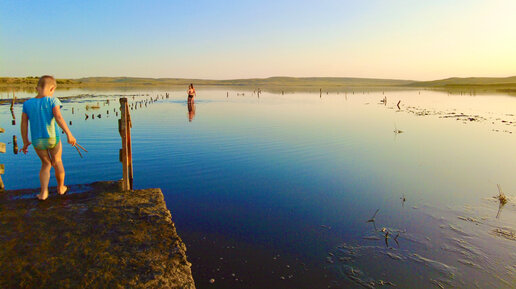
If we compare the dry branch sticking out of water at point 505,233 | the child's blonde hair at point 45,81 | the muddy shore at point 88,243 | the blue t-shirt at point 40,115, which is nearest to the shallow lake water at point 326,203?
the dry branch sticking out of water at point 505,233

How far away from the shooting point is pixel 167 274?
4867 mm

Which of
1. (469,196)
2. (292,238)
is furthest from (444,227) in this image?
(292,238)

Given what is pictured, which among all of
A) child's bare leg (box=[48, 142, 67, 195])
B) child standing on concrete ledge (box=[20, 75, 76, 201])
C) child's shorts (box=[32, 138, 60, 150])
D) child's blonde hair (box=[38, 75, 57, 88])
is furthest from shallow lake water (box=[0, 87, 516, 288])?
child's blonde hair (box=[38, 75, 57, 88])

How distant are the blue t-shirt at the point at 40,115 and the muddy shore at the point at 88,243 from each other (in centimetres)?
145

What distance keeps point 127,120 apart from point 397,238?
7302 mm

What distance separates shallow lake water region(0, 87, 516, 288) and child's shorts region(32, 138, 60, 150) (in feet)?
4.10

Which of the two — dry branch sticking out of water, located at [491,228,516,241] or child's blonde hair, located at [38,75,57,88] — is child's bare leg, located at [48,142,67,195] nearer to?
child's blonde hair, located at [38,75,57,88]

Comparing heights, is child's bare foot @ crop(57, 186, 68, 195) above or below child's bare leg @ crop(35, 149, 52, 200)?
below

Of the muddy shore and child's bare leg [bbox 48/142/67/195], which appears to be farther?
child's bare leg [bbox 48/142/67/195]

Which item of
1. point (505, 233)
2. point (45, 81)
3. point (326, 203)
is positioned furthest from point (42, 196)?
point (505, 233)

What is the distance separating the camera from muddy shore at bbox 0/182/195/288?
4566mm

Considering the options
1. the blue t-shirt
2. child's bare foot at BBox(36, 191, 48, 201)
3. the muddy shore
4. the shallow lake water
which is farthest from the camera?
child's bare foot at BBox(36, 191, 48, 201)

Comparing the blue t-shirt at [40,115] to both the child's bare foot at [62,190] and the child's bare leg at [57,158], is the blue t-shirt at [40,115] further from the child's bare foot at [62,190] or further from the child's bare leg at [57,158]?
the child's bare foot at [62,190]

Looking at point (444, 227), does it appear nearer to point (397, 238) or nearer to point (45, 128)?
point (397, 238)
